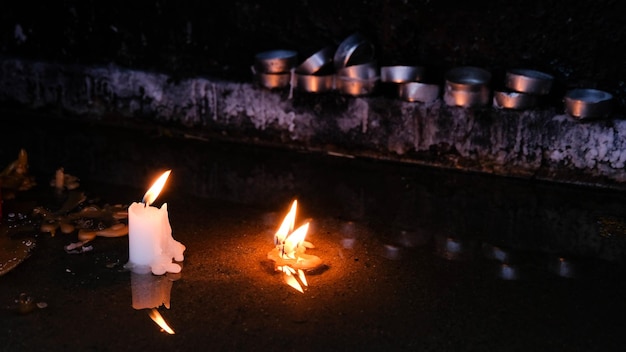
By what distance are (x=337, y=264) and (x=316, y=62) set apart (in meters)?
2.28

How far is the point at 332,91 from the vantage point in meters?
5.53

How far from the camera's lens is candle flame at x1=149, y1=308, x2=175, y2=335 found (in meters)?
A: 3.00

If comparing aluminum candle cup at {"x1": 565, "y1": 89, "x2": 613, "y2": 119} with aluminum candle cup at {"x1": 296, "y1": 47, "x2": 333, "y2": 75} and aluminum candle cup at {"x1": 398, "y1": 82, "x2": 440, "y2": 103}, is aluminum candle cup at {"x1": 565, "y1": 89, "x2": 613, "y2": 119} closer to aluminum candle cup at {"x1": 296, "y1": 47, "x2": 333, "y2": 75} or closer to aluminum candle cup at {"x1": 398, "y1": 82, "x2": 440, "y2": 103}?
aluminum candle cup at {"x1": 398, "y1": 82, "x2": 440, "y2": 103}

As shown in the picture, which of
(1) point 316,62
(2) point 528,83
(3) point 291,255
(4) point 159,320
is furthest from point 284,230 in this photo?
(2) point 528,83

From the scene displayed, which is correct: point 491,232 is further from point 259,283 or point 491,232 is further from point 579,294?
point 259,283

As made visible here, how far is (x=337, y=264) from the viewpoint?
3.66 m

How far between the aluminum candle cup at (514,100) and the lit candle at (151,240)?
107 inches

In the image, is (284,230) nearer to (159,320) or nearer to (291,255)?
(291,255)

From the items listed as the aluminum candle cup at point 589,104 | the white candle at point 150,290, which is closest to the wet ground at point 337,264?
the white candle at point 150,290

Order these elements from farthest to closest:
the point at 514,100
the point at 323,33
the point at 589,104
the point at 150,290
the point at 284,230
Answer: the point at 323,33, the point at 514,100, the point at 589,104, the point at 284,230, the point at 150,290

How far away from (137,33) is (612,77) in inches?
160

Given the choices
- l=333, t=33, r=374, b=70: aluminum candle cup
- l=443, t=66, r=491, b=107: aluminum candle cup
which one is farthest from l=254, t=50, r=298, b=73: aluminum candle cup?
l=443, t=66, r=491, b=107: aluminum candle cup

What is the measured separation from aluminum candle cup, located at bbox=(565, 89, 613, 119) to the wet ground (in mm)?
555

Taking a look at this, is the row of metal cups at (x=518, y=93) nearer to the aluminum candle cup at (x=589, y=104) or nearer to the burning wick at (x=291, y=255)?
the aluminum candle cup at (x=589, y=104)
